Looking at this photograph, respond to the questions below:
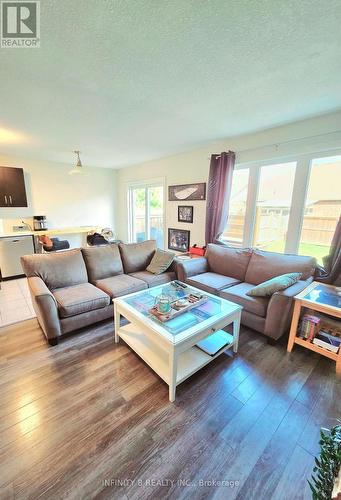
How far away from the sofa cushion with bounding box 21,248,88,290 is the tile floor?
63 cm

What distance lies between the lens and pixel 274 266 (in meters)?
2.55

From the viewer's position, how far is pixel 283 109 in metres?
2.19

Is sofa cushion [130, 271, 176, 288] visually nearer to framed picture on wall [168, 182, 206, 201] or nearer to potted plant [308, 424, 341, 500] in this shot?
framed picture on wall [168, 182, 206, 201]

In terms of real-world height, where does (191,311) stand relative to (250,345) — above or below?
above

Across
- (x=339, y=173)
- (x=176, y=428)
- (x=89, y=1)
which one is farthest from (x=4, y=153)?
(x=339, y=173)

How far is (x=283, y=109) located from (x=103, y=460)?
3285mm

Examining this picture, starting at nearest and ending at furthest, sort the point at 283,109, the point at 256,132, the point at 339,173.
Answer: the point at 283,109 → the point at 339,173 → the point at 256,132

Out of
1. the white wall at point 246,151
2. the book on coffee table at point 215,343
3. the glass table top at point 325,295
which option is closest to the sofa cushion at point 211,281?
the book on coffee table at point 215,343

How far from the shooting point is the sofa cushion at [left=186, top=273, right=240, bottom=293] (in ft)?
8.63

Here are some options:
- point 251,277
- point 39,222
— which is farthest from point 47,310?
point 39,222

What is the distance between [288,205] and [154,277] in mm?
2096

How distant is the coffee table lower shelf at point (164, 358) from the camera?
1590 mm

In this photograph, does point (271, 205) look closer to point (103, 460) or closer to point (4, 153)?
point (103, 460)

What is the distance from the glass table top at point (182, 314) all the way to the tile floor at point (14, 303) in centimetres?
153
